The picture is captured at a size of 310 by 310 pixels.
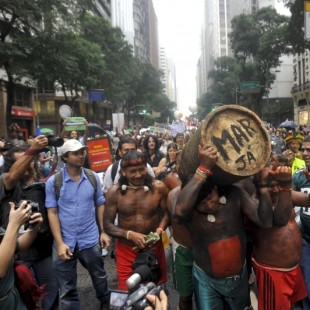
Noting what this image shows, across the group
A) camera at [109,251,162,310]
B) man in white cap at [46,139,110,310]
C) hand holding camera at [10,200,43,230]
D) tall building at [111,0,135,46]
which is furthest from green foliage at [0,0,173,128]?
tall building at [111,0,135,46]

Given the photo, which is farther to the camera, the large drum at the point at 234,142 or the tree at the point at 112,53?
the tree at the point at 112,53

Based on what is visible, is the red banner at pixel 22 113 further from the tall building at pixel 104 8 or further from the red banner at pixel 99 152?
the tall building at pixel 104 8

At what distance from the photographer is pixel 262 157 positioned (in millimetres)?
2619

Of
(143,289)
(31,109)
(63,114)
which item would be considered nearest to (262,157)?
(143,289)

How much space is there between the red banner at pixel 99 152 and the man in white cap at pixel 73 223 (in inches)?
150

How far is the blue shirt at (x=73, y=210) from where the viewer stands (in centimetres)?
395

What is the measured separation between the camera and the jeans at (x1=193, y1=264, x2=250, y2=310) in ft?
9.23

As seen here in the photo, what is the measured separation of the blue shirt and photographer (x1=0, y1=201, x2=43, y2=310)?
137 cm

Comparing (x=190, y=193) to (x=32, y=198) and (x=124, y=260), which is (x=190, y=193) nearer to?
(x=124, y=260)

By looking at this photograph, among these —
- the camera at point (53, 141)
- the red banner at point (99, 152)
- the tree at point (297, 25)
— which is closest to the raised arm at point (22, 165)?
the camera at point (53, 141)

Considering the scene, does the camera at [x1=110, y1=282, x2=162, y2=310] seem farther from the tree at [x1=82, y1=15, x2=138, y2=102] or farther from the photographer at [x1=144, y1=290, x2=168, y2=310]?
the tree at [x1=82, y1=15, x2=138, y2=102]

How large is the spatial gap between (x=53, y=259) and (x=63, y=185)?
720mm

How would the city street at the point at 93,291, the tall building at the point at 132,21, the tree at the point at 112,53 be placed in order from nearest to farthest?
the city street at the point at 93,291, the tree at the point at 112,53, the tall building at the point at 132,21

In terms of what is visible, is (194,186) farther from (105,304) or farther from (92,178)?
(105,304)
